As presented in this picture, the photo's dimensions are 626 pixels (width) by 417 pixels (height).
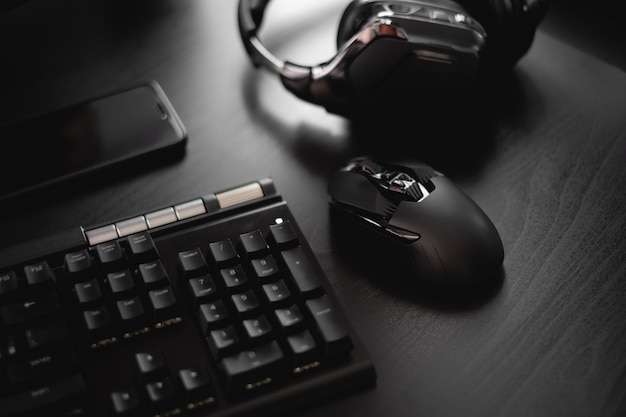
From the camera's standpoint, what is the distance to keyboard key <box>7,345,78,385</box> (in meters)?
0.48

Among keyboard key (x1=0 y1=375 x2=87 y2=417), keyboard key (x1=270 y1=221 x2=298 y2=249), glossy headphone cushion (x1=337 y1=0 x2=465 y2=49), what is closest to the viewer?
keyboard key (x1=0 y1=375 x2=87 y2=417)

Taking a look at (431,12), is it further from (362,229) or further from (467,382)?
(467,382)

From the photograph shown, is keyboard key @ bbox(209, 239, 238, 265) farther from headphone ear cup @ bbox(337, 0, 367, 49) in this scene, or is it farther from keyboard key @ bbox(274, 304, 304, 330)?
headphone ear cup @ bbox(337, 0, 367, 49)

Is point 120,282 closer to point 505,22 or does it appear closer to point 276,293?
point 276,293

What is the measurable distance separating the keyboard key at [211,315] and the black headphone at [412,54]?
0.84ft

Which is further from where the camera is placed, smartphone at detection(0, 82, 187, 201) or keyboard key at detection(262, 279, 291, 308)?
smartphone at detection(0, 82, 187, 201)

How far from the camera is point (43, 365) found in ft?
1.61

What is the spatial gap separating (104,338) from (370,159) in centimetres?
26

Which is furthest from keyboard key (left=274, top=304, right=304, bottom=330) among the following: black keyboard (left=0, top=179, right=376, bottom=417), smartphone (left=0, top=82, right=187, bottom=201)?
smartphone (left=0, top=82, right=187, bottom=201)

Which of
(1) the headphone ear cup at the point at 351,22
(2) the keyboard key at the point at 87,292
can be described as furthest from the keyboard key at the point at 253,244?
(1) the headphone ear cup at the point at 351,22

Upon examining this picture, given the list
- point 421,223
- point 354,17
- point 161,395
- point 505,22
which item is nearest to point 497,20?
point 505,22

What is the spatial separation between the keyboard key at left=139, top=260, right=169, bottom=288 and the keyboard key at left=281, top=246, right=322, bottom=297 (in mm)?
86

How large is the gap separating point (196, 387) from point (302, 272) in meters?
0.11

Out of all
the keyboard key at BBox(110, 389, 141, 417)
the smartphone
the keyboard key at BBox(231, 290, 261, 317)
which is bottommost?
the keyboard key at BBox(110, 389, 141, 417)
